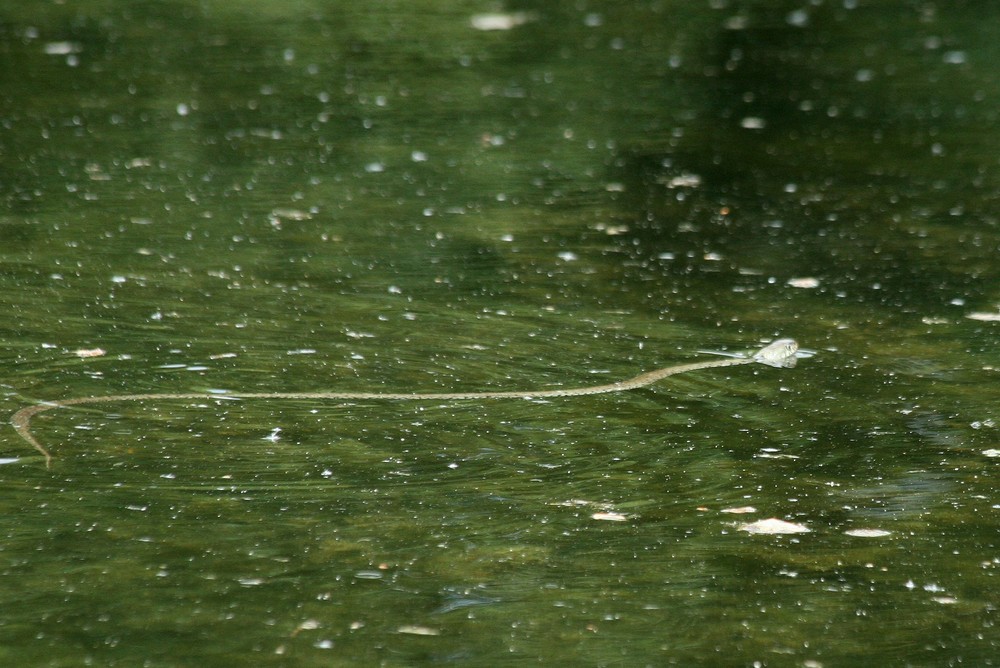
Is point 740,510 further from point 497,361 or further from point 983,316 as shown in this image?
point 983,316

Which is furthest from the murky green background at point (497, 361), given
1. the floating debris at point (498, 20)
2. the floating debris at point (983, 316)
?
the floating debris at point (498, 20)

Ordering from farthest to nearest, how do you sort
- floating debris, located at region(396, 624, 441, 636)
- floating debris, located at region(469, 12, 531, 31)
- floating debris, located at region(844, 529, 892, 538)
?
floating debris, located at region(469, 12, 531, 31)
floating debris, located at region(844, 529, 892, 538)
floating debris, located at region(396, 624, 441, 636)

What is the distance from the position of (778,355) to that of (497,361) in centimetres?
88

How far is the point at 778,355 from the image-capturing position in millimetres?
4805

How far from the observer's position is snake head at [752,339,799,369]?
4.78 meters

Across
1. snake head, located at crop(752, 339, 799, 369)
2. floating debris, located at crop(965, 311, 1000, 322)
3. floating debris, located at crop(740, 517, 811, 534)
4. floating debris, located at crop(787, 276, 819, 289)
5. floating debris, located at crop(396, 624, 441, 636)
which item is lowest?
floating debris, located at crop(965, 311, 1000, 322)

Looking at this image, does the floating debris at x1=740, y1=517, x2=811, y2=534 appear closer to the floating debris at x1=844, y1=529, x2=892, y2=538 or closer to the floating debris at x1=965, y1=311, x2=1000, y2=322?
the floating debris at x1=844, y1=529, x2=892, y2=538

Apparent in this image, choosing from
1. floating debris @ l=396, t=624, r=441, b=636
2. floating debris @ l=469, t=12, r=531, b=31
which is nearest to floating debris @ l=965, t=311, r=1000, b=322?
floating debris @ l=396, t=624, r=441, b=636

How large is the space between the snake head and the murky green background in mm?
94

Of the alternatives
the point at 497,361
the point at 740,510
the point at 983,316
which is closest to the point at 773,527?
the point at 740,510

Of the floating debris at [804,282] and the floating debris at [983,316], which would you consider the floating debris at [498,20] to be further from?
the floating debris at [983,316]

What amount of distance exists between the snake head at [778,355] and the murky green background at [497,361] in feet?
0.31

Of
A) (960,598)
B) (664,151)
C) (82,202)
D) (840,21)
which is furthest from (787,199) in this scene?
(840,21)

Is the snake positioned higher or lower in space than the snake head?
higher
